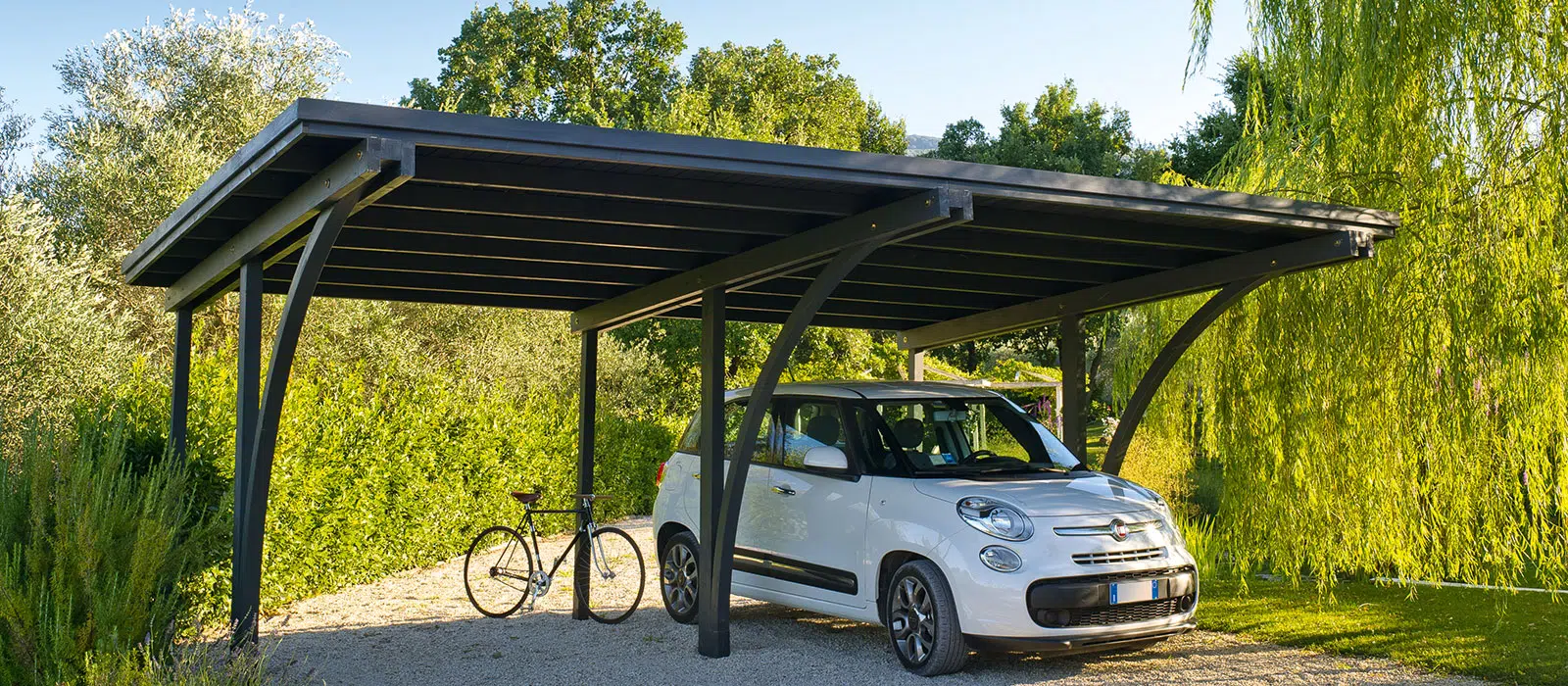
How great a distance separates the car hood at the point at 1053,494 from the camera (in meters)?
7.03

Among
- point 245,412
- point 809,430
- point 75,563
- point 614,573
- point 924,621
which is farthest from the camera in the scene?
point 614,573

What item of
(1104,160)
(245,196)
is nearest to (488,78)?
(1104,160)

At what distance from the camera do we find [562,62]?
35.5 m

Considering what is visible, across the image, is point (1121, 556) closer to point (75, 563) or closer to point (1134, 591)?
point (1134, 591)

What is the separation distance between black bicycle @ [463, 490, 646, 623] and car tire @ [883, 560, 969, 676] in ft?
8.35

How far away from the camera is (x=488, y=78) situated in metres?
34.0

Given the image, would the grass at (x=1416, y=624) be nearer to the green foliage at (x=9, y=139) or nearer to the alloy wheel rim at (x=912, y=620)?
the alloy wheel rim at (x=912, y=620)

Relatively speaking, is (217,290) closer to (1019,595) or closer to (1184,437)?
(1019,595)

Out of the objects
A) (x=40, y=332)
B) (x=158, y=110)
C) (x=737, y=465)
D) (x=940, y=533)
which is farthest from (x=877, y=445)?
(x=158, y=110)

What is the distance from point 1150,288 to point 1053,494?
7.60 feet

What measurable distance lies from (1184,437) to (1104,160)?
2409cm

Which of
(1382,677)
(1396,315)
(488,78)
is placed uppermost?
(488,78)

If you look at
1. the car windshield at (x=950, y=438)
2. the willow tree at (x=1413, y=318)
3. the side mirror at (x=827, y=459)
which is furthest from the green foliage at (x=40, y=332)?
the willow tree at (x=1413, y=318)

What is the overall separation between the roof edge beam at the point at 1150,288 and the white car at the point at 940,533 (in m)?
1.27
